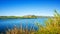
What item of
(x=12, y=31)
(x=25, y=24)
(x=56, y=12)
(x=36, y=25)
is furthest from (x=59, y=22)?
(x=12, y=31)

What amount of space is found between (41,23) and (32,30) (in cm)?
40

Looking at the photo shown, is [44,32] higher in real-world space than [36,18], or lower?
lower

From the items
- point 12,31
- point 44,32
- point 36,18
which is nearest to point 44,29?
point 44,32

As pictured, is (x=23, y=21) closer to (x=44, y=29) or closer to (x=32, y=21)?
(x=32, y=21)

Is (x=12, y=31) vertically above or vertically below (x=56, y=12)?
below

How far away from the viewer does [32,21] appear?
5.80m

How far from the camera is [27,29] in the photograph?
18.5 ft

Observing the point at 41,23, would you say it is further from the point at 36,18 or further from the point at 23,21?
the point at 23,21

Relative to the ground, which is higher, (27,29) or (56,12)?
(56,12)

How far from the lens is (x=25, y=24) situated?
18.8 feet

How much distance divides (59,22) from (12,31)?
1.61 meters

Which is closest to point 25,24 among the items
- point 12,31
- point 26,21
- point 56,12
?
point 26,21

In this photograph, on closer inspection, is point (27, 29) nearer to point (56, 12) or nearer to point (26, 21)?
point (26, 21)

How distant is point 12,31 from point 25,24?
0.53 metres
